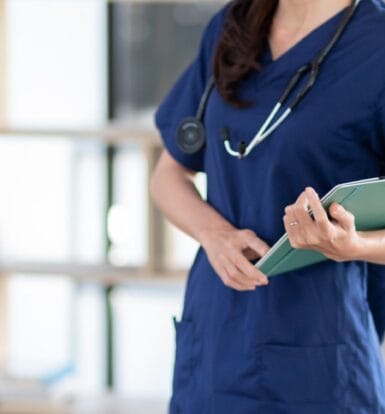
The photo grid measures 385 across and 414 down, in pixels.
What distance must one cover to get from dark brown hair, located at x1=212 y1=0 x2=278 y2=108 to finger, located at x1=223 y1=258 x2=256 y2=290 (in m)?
0.24

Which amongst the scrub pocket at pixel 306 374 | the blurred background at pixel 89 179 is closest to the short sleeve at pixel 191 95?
the scrub pocket at pixel 306 374

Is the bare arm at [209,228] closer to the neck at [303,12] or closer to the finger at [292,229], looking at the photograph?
the finger at [292,229]

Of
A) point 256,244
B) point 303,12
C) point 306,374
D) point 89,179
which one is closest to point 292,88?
point 303,12

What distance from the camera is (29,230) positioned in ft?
10.7

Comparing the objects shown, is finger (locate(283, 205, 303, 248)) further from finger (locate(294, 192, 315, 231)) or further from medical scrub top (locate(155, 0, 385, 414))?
medical scrub top (locate(155, 0, 385, 414))

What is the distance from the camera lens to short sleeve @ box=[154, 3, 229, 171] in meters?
1.55

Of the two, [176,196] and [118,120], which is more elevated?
[118,120]

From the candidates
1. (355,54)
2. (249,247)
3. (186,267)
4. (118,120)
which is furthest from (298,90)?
(118,120)

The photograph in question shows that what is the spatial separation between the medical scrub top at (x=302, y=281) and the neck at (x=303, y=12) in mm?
16

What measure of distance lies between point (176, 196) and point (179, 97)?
0.18 meters

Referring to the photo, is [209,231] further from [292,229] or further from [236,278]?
[292,229]

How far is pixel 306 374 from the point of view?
1308 millimetres

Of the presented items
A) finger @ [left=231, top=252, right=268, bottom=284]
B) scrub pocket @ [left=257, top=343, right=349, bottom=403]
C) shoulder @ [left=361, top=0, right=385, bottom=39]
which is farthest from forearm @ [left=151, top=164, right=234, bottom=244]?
shoulder @ [left=361, top=0, right=385, bottom=39]

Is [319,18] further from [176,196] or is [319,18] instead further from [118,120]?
[118,120]
